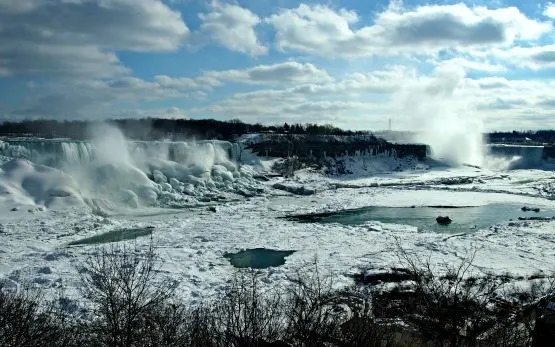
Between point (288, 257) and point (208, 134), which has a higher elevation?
point (208, 134)

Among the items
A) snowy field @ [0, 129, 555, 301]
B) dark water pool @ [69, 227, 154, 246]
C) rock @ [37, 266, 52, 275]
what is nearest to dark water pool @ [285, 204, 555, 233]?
snowy field @ [0, 129, 555, 301]

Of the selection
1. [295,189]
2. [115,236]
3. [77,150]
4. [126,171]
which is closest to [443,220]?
[115,236]

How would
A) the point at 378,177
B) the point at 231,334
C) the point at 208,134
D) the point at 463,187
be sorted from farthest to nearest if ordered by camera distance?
the point at 208,134
the point at 378,177
the point at 463,187
the point at 231,334

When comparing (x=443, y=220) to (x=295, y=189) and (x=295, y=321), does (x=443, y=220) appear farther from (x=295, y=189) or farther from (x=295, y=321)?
(x=295, y=321)

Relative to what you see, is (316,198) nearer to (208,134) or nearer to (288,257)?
(288,257)

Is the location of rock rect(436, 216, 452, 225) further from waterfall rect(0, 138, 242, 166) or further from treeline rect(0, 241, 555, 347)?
waterfall rect(0, 138, 242, 166)

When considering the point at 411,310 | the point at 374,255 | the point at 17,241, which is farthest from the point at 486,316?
the point at 17,241
